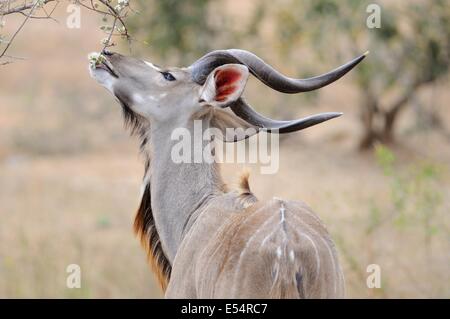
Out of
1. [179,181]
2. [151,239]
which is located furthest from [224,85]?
[151,239]

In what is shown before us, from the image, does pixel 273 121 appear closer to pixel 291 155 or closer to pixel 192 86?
pixel 192 86

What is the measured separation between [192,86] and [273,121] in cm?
50

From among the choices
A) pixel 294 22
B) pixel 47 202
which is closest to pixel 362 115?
pixel 294 22

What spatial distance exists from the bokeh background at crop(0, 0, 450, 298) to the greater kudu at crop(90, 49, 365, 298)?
2299 mm

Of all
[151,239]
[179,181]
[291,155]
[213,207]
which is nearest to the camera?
[213,207]

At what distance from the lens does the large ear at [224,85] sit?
186 inches

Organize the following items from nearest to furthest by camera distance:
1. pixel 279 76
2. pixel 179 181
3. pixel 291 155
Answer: pixel 279 76
pixel 179 181
pixel 291 155

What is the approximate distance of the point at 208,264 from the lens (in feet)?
13.1

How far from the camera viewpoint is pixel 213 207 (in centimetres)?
455

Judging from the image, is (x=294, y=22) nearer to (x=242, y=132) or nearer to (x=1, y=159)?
(x=1, y=159)

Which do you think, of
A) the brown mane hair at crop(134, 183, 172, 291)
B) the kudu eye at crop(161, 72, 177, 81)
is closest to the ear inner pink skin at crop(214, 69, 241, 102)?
the kudu eye at crop(161, 72, 177, 81)

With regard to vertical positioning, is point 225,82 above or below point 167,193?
above

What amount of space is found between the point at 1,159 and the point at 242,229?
12984mm

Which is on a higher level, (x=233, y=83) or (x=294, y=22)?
(x=294, y=22)
